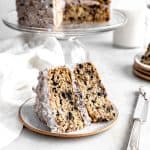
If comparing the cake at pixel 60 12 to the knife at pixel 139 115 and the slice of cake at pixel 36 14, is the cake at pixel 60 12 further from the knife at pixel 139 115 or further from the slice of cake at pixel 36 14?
the knife at pixel 139 115

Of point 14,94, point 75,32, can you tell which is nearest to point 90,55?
point 75,32

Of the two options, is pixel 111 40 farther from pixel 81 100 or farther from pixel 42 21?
pixel 81 100

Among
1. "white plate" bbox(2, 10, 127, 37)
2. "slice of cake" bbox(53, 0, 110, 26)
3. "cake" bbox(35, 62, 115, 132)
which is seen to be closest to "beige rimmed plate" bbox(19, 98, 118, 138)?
"cake" bbox(35, 62, 115, 132)

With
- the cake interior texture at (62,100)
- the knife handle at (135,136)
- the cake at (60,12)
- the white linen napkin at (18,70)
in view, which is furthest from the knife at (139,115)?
the cake at (60,12)

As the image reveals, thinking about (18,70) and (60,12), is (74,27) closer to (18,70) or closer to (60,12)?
(60,12)

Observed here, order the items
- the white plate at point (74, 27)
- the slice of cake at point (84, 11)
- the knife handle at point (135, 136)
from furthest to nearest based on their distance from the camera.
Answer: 1. the slice of cake at point (84, 11)
2. the white plate at point (74, 27)
3. the knife handle at point (135, 136)

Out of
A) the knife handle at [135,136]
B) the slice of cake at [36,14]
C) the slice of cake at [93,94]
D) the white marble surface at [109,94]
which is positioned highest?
the slice of cake at [36,14]

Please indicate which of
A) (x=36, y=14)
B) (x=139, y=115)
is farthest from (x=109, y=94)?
(x=36, y=14)

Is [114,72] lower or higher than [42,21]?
lower
